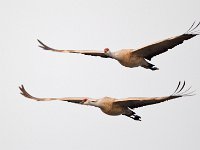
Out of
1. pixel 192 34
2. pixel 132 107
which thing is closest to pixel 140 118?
pixel 132 107

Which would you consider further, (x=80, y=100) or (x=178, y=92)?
(x=80, y=100)

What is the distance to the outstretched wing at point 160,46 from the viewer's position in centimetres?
5638

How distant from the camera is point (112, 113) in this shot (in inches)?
2245

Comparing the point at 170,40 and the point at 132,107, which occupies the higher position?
the point at 170,40

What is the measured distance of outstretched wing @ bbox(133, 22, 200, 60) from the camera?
5638 centimetres

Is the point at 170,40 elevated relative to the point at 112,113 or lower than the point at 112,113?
elevated

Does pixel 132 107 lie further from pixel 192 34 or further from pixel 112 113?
pixel 192 34

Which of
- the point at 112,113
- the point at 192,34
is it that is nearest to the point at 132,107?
the point at 112,113

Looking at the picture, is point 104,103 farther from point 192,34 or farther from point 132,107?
point 192,34

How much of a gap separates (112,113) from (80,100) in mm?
2518

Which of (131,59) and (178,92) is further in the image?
(131,59)

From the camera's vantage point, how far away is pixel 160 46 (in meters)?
57.4

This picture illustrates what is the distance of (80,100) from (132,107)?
3.18 meters

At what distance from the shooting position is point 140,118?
5812cm
